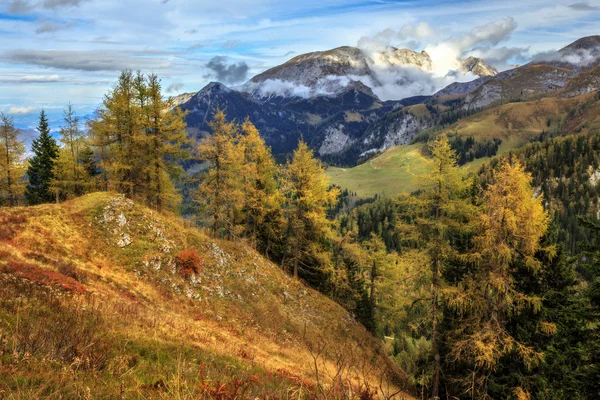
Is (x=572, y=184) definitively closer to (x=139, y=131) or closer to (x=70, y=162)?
(x=139, y=131)

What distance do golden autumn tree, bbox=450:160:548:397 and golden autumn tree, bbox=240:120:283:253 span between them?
20.8 m

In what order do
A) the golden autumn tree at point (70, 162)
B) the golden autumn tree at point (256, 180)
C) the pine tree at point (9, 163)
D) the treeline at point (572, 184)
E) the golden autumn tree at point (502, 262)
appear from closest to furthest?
the golden autumn tree at point (502, 262), the golden autumn tree at point (256, 180), the golden autumn tree at point (70, 162), the pine tree at point (9, 163), the treeline at point (572, 184)

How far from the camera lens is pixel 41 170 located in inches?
1913

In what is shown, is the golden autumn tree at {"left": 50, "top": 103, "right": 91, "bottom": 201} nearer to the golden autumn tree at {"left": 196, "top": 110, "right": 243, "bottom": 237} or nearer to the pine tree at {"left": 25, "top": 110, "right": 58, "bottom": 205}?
the pine tree at {"left": 25, "top": 110, "right": 58, "bottom": 205}

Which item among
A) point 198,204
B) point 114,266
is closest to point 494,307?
point 114,266

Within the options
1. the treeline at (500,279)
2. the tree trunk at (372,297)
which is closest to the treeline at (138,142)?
the treeline at (500,279)

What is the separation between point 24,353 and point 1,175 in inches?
2021

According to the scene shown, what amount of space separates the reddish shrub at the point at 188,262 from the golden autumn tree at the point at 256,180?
9.47 metres

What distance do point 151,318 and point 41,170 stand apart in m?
45.7

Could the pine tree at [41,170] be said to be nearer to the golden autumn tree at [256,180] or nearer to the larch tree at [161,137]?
the larch tree at [161,137]

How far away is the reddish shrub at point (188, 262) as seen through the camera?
26.1 meters

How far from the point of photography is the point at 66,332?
301 inches

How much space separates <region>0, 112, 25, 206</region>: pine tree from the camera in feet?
152

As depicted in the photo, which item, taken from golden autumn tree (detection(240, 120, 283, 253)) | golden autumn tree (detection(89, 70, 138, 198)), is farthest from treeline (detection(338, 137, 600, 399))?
golden autumn tree (detection(89, 70, 138, 198))
